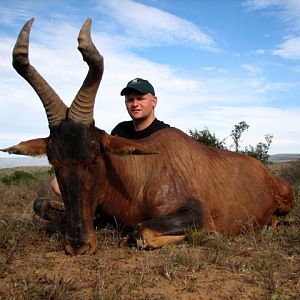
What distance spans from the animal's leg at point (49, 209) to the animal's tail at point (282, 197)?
3413mm

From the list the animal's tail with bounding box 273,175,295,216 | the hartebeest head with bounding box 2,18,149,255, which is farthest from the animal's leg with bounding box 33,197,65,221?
the animal's tail with bounding box 273,175,295,216

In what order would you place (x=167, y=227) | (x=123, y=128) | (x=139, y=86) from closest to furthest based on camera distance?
(x=167, y=227) < (x=139, y=86) < (x=123, y=128)

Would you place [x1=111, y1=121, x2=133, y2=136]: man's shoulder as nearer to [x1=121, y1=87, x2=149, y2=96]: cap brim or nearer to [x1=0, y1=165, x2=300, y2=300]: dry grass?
[x1=121, y1=87, x2=149, y2=96]: cap brim

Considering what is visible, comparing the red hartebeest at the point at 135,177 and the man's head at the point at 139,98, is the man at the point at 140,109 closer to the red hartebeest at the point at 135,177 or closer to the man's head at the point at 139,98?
the man's head at the point at 139,98

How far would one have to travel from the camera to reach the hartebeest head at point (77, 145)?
464 centimetres

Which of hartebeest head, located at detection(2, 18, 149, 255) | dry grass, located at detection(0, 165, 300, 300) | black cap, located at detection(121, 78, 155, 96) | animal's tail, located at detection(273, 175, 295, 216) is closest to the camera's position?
dry grass, located at detection(0, 165, 300, 300)

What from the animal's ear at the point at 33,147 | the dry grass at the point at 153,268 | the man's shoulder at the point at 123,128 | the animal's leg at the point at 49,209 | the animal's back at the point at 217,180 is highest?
the man's shoulder at the point at 123,128

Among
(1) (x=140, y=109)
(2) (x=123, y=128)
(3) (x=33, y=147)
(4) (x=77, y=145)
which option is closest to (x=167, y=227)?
(4) (x=77, y=145)

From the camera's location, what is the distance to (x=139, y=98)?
24.2ft

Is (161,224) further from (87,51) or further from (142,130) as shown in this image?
(142,130)

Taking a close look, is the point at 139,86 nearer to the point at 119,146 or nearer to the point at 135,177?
the point at 135,177

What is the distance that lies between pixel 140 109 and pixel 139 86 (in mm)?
405

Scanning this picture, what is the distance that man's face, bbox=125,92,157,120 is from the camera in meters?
7.38

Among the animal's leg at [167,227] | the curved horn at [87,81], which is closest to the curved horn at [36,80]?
the curved horn at [87,81]
